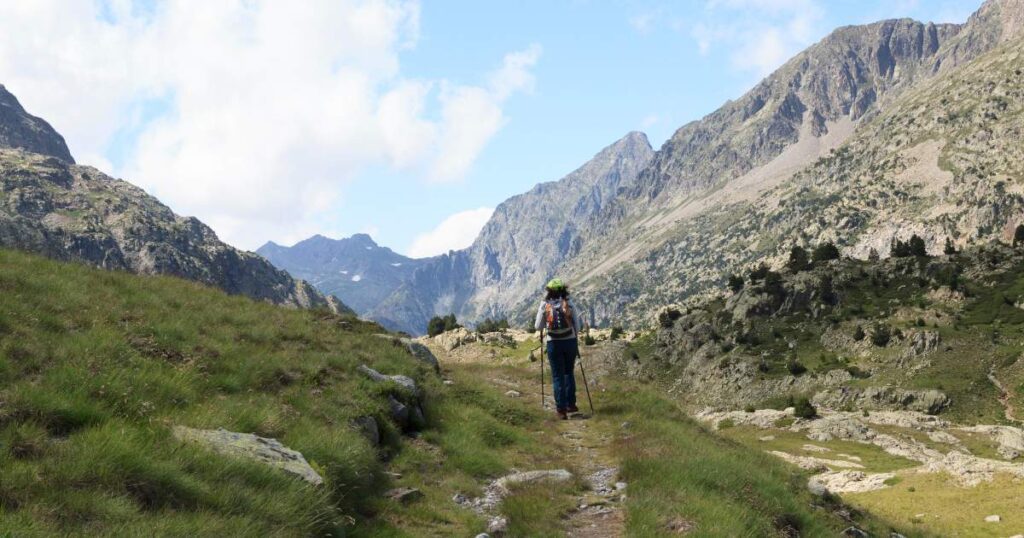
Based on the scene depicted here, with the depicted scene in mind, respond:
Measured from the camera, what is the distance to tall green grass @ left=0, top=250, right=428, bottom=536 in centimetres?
638

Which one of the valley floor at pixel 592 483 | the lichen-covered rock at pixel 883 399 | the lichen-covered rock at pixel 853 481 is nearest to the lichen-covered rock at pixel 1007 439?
the lichen-covered rock at pixel 883 399

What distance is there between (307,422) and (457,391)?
9324 mm

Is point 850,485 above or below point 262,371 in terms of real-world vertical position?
below

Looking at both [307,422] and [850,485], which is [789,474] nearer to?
[307,422]

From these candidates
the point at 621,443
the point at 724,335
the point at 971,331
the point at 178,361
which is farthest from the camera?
the point at 724,335

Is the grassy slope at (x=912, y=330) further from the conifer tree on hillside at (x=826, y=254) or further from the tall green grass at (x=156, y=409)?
Answer: the tall green grass at (x=156, y=409)

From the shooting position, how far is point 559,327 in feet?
64.6

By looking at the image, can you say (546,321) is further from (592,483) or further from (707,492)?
(707,492)

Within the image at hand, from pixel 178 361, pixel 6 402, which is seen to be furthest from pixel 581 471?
pixel 6 402

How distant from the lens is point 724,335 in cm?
13688

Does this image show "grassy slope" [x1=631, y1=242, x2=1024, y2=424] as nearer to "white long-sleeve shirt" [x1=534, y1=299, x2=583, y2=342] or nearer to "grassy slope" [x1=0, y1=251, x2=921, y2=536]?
"white long-sleeve shirt" [x1=534, y1=299, x2=583, y2=342]

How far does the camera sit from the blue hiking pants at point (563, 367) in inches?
781

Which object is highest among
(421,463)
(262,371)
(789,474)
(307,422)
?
(262,371)

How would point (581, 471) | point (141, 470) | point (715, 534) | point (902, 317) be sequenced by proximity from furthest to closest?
point (902, 317), point (581, 471), point (715, 534), point (141, 470)
